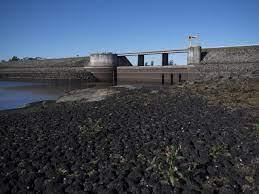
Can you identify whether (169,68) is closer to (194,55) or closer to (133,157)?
(194,55)

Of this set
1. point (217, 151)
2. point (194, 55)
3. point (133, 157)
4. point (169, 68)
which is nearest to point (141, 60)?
point (169, 68)

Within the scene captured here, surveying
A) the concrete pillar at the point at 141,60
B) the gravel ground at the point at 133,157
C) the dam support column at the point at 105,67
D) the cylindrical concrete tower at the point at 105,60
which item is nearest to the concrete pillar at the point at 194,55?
the concrete pillar at the point at 141,60

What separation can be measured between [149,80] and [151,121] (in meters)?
35.8

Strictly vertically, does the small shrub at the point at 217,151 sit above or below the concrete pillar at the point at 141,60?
below

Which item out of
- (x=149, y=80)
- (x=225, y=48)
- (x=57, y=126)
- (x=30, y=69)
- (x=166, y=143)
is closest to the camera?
(x=166, y=143)

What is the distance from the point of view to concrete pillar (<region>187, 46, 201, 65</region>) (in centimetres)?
4175

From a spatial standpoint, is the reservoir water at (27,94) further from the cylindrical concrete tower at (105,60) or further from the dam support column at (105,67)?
the cylindrical concrete tower at (105,60)

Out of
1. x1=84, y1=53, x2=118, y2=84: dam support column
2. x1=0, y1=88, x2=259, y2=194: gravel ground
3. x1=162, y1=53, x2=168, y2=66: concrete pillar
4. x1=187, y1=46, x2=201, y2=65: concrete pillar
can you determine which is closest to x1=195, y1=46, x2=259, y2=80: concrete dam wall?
x1=187, y1=46, x2=201, y2=65: concrete pillar

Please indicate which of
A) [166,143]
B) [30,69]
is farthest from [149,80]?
[30,69]

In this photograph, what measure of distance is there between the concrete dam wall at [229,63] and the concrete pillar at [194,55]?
2.50ft

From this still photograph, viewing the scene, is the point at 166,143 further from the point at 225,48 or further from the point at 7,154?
the point at 225,48

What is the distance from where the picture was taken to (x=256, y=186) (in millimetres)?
5156

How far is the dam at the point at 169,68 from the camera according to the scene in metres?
38.2

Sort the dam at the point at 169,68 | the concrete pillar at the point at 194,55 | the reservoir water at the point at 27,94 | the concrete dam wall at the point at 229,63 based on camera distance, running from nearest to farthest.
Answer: the reservoir water at the point at 27,94
the concrete dam wall at the point at 229,63
the dam at the point at 169,68
the concrete pillar at the point at 194,55
